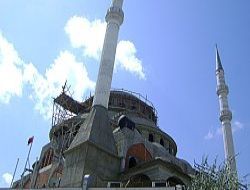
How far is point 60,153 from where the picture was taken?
34.5 meters

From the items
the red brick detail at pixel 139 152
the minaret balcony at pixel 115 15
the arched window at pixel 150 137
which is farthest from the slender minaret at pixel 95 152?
the arched window at pixel 150 137

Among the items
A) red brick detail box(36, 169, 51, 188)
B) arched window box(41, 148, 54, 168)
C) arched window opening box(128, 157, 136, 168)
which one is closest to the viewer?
arched window opening box(128, 157, 136, 168)

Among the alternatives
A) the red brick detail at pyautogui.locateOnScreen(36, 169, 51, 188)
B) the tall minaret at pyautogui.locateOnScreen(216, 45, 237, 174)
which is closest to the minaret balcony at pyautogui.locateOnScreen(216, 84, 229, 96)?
the tall minaret at pyautogui.locateOnScreen(216, 45, 237, 174)

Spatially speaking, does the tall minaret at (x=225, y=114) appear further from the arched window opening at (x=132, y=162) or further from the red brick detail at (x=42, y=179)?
the red brick detail at (x=42, y=179)

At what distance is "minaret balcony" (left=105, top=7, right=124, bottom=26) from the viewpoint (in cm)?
3747

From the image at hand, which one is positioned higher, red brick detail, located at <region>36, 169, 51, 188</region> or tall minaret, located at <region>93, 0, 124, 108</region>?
tall minaret, located at <region>93, 0, 124, 108</region>

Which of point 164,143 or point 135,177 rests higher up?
point 164,143

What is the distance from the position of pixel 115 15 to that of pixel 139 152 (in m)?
13.7

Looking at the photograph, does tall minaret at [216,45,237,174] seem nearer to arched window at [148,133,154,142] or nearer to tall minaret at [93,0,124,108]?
arched window at [148,133,154,142]

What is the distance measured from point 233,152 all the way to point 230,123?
11.7 feet

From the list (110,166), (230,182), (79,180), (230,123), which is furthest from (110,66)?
(230,182)

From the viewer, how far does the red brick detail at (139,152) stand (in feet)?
102

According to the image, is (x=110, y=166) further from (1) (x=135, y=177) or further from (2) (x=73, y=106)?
(2) (x=73, y=106)

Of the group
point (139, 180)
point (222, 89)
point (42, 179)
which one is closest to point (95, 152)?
point (139, 180)
